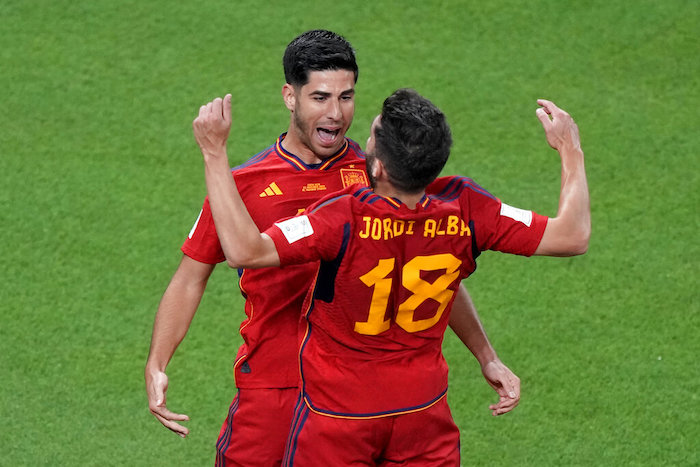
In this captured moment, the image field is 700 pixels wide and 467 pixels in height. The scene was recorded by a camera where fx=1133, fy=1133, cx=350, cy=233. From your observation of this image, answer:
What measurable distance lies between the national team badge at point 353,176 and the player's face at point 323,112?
0.08 metres

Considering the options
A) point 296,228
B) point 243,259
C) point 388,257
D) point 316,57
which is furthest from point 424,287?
point 316,57

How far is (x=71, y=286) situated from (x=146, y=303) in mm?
473

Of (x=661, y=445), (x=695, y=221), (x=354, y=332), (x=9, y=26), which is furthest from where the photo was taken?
(x=9, y=26)

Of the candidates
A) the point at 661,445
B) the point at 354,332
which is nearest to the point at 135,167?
the point at 661,445

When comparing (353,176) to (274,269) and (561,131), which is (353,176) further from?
(561,131)

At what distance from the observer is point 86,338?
6262 mm

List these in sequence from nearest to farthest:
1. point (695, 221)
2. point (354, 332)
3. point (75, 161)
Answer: point (354, 332) → point (695, 221) → point (75, 161)

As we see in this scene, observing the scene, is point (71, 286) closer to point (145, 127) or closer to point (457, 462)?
point (145, 127)

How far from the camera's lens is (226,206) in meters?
3.07

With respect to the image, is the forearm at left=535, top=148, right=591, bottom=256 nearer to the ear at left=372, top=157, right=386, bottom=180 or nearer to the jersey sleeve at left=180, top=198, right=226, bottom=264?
the ear at left=372, top=157, right=386, bottom=180

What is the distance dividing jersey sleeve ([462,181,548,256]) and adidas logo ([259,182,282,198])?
0.73 metres

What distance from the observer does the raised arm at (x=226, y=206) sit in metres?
3.06

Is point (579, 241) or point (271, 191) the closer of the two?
point (579, 241)

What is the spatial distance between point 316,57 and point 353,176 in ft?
1.38
